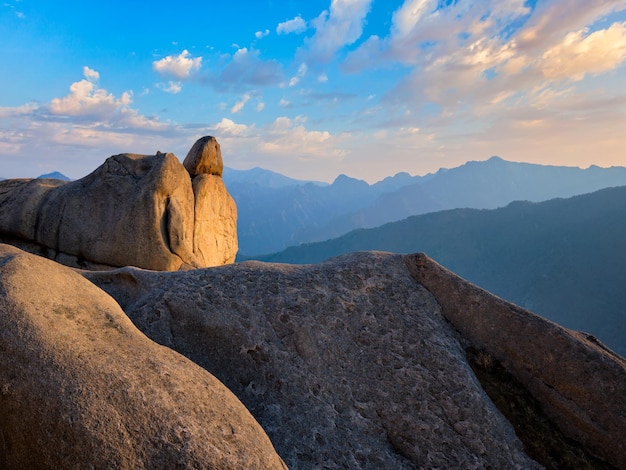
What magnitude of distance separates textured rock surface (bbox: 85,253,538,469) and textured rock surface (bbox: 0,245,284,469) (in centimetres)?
167

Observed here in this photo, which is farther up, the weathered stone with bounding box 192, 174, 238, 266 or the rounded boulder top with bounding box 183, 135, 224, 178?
the rounded boulder top with bounding box 183, 135, 224, 178

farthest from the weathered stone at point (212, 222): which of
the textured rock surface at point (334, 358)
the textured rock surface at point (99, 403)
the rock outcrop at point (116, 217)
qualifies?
the textured rock surface at point (99, 403)

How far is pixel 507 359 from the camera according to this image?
8734mm

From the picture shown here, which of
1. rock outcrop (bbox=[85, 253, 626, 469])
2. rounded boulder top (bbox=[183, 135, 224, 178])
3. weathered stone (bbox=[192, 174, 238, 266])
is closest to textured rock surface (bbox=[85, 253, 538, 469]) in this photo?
rock outcrop (bbox=[85, 253, 626, 469])

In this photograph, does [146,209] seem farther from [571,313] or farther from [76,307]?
[571,313]

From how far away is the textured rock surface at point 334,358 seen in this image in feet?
22.5

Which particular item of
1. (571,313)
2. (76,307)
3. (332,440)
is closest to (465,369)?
(332,440)

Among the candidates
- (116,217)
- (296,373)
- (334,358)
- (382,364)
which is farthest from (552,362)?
(116,217)

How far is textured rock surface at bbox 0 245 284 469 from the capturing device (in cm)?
459

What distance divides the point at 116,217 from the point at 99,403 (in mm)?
18820

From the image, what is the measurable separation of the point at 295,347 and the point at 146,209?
16.0 metres

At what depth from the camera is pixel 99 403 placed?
4742mm

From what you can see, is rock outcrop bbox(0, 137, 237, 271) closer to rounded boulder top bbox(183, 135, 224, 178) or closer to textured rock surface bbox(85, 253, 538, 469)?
rounded boulder top bbox(183, 135, 224, 178)

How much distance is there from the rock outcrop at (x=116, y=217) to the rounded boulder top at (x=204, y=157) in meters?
2.55
